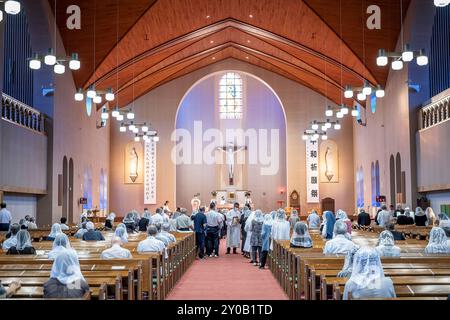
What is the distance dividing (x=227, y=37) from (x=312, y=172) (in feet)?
26.5

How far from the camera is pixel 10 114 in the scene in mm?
15773

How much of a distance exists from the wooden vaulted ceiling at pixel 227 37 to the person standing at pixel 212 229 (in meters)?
7.07

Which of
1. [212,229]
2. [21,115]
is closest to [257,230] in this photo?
[212,229]

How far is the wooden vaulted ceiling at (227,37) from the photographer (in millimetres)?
18000

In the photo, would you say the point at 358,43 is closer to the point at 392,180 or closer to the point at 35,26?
the point at 392,180

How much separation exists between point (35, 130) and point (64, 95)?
268cm

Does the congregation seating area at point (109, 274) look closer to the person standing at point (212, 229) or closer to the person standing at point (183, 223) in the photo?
the person standing at point (212, 229)

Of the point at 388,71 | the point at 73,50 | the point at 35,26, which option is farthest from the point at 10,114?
the point at 388,71

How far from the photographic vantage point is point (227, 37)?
24828 mm

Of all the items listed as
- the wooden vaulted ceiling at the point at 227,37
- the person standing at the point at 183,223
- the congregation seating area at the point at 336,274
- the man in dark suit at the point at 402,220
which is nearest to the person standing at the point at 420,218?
the man in dark suit at the point at 402,220

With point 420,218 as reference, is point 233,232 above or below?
below

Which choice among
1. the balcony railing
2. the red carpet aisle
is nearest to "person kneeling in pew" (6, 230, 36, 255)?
the red carpet aisle

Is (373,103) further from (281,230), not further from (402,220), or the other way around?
(281,230)
